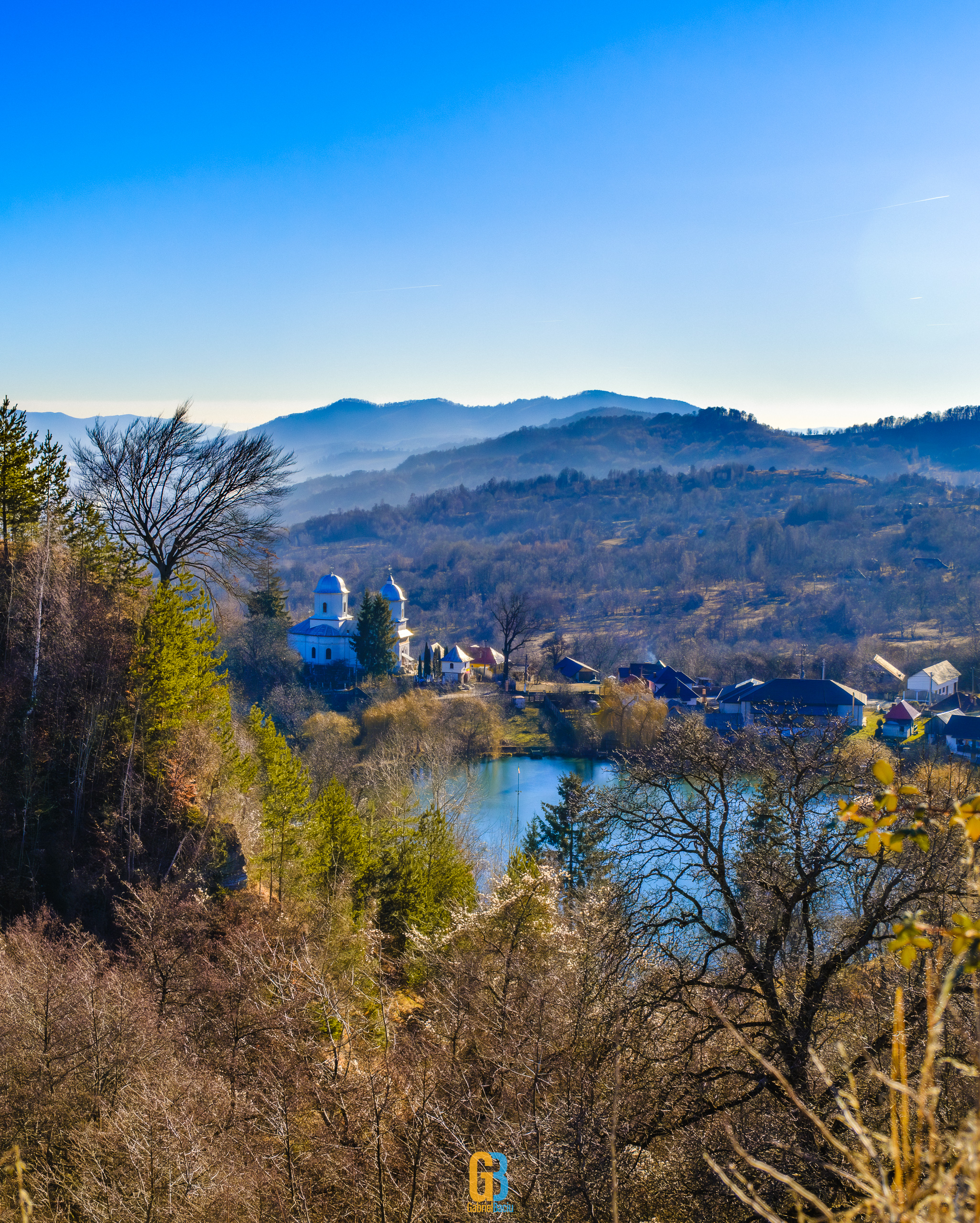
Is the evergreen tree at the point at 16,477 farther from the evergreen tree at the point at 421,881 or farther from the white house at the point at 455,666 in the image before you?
the white house at the point at 455,666

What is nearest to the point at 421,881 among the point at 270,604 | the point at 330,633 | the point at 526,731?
the point at 526,731

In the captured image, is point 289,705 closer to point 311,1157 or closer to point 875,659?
point 311,1157

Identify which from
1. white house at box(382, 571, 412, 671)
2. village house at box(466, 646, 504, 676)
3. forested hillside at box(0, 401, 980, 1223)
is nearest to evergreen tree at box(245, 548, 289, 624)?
white house at box(382, 571, 412, 671)

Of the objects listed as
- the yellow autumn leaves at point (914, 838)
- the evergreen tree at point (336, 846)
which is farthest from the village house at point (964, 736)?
the yellow autumn leaves at point (914, 838)

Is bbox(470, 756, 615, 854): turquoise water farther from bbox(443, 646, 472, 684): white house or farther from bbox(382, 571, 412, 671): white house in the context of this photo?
bbox(382, 571, 412, 671): white house

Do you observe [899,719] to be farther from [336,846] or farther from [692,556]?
[692,556]

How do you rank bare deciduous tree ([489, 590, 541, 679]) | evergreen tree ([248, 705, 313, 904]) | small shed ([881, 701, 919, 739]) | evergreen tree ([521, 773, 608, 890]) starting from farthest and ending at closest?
bare deciduous tree ([489, 590, 541, 679]), small shed ([881, 701, 919, 739]), evergreen tree ([521, 773, 608, 890]), evergreen tree ([248, 705, 313, 904])
